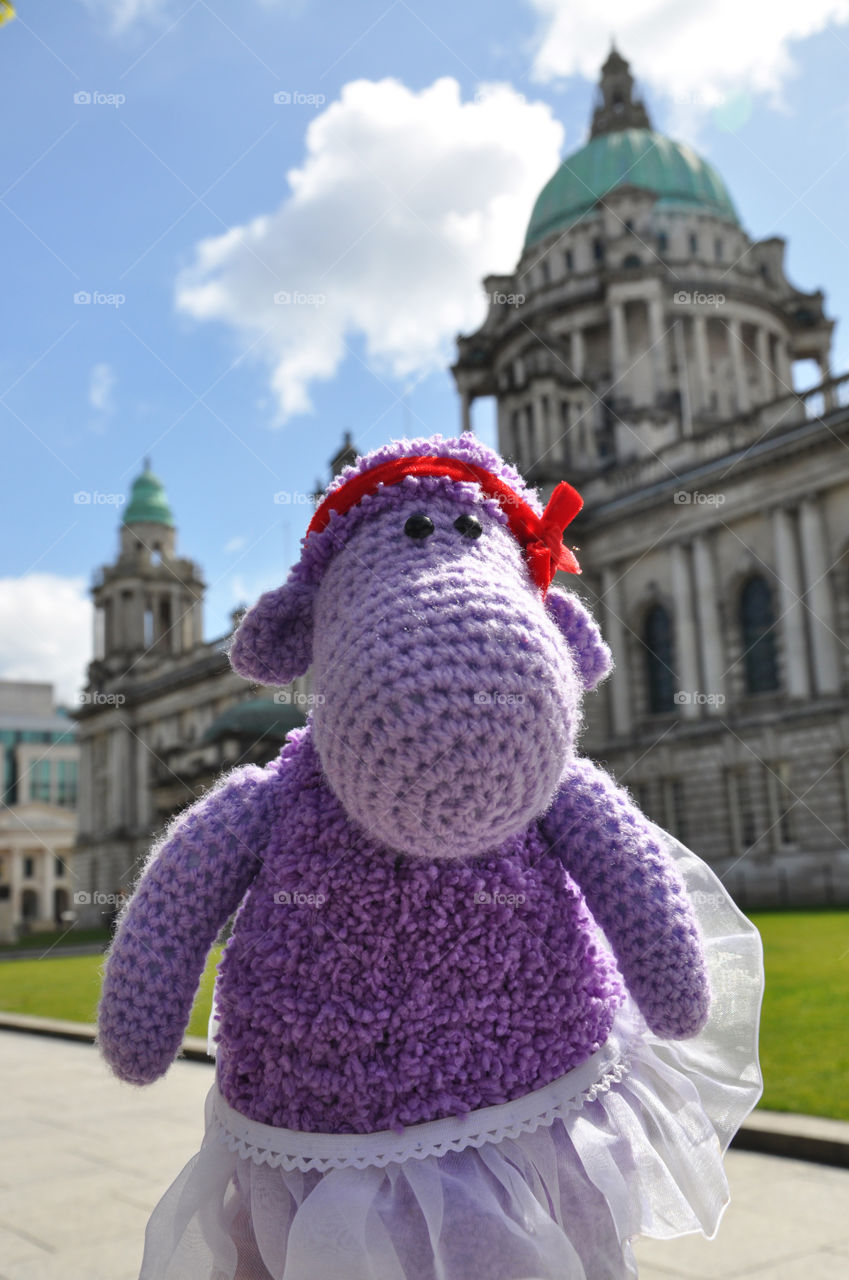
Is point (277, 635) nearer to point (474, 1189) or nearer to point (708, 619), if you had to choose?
point (474, 1189)

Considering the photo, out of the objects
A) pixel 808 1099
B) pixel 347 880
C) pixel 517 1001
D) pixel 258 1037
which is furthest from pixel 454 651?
pixel 808 1099

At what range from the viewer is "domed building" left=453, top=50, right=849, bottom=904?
1007 inches

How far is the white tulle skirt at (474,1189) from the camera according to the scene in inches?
72.9

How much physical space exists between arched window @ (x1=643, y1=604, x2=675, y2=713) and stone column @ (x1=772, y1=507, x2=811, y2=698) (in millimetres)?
4140

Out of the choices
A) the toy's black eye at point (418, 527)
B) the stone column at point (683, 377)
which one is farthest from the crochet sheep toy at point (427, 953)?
the stone column at point (683, 377)

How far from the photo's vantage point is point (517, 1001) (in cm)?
207

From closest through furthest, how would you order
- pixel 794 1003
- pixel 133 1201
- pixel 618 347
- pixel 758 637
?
pixel 133 1201 < pixel 794 1003 < pixel 758 637 < pixel 618 347

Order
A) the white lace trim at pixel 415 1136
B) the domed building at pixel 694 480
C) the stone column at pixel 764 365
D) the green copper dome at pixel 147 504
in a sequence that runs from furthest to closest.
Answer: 1. the green copper dome at pixel 147 504
2. the stone column at pixel 764 365
3. the domed building at pixel 694 480
4. the white lace trim at pixel 415 1136

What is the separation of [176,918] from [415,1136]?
651mm

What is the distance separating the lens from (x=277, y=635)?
230 cm

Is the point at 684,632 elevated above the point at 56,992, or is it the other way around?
the point at 684,632

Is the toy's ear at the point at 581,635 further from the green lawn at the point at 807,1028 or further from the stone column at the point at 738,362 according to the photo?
the stone column at the point at 738,362

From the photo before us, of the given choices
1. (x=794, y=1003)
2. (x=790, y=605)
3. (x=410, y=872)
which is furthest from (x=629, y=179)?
(x=410, y=872)

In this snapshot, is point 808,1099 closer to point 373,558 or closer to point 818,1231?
point 818,1231
